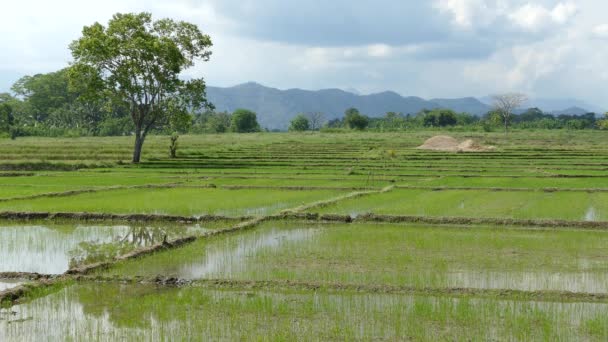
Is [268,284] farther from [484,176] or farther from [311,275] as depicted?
[484,176]

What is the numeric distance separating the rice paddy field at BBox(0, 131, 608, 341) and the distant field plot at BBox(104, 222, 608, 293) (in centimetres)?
4

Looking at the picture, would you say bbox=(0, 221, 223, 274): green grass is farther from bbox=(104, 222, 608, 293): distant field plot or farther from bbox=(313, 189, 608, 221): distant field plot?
bbox=(313, 189, 608, 221): distant field plot

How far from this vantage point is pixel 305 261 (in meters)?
9.66

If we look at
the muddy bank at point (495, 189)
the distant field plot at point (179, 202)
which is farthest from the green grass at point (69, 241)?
the muddy bank at point (495, 189)

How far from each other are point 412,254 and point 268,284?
303cm

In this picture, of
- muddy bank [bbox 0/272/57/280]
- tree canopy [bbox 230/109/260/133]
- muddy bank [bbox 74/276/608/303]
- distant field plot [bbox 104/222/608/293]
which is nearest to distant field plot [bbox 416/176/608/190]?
distant field plot [bbox 104/222/608/293]

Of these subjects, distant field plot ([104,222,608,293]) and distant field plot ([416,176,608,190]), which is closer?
distant field plot ([104,222,608,293])

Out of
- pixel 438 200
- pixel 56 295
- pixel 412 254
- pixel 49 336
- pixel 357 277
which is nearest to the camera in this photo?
pixel 49 336

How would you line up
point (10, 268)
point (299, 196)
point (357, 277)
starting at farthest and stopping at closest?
point (299, 196)
point (10, 268)
point (357, 277)

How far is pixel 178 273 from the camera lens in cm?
894

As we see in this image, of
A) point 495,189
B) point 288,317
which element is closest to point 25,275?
point 288,317

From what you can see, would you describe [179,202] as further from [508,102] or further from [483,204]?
[508,102]

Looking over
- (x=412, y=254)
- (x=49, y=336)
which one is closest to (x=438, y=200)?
(x=412, y=254)

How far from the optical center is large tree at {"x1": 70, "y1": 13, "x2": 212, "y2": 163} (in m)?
30.3
